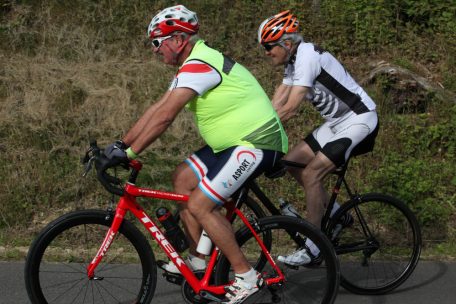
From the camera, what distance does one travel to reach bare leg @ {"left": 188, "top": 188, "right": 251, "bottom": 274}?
14.7 feet

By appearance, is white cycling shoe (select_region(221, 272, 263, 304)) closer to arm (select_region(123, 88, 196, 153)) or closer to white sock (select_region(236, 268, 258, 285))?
white sock (select_region(236, 268, 258, 285))

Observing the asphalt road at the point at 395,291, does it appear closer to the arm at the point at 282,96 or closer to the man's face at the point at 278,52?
the arm at the point at 282,96

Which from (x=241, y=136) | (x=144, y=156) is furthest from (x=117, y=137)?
(x=241, y=136)

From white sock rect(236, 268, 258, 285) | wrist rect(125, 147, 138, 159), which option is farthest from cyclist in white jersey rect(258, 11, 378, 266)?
wrist rect(125, 147, 138, 159)

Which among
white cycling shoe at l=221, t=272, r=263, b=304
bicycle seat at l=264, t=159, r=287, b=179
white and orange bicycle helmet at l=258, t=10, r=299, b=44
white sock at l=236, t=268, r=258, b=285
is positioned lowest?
white cycling shoe at l=221, t=272, r=263, b=304

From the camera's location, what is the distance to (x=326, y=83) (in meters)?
5.42

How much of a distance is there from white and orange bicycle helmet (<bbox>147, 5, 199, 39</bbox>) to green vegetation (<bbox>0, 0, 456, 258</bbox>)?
2932 millimetres

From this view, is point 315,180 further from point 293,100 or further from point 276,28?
point 276,28

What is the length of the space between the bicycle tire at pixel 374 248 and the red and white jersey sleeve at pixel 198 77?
1.83m

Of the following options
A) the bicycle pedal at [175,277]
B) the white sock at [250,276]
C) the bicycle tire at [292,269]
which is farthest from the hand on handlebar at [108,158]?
the white sock at [250,276]

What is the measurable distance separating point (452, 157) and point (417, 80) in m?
1.22

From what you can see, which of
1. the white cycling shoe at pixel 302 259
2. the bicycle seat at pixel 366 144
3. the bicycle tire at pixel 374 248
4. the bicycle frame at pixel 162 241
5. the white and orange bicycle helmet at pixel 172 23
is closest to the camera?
the white and orange bicycle helmet at pixel 172 23

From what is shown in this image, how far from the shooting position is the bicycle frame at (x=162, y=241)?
4.56 metres

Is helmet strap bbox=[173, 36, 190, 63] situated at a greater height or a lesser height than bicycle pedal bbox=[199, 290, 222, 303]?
greater
